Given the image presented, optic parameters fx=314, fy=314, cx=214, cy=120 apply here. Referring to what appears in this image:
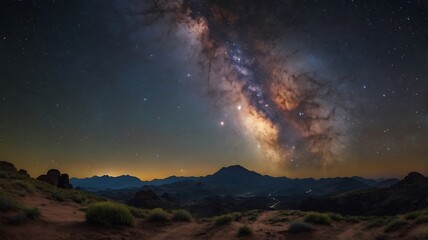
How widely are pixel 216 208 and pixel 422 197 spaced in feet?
211

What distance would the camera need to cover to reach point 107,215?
1731 cm

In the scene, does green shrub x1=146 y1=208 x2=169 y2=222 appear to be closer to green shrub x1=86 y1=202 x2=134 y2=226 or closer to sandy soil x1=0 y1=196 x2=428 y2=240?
sandy soil x1=0 y1=196 x2=428 y2=240

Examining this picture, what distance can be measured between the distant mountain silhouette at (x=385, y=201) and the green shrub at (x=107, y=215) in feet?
259

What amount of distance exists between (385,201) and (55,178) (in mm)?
87282

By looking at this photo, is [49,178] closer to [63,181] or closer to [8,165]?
[63,181]

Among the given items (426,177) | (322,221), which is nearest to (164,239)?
(322,221)

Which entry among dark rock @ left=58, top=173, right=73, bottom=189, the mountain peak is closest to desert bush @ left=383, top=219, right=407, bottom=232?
dark rock @ left=58, top=173, right=73, bottom=189

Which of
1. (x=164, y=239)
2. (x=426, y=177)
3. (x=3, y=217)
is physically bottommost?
(x=164, y=239)

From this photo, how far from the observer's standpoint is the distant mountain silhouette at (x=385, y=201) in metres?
83.0

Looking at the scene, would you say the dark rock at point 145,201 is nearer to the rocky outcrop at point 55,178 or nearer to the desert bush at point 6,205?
the rocky outcrop at point 55,178

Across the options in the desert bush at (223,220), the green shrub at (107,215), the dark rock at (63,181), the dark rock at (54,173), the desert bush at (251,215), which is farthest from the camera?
the dark rock at (63,181)

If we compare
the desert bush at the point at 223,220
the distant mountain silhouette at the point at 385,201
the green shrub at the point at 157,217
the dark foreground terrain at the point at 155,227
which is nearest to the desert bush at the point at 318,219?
the dark foreground terrain at the point at 155,227

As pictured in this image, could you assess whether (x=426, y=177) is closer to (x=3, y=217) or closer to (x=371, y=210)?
(x=371, y=210)

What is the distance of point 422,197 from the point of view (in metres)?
80.5
